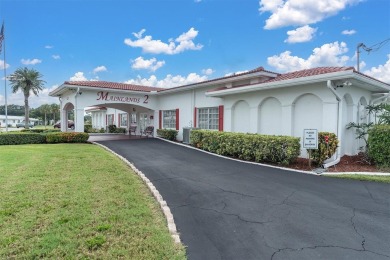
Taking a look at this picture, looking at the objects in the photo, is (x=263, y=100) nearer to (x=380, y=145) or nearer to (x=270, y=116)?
(x=270, y=116)

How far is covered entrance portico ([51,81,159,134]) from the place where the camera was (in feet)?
58.2

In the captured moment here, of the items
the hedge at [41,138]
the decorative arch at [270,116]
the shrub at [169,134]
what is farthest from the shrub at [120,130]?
the decorative arch at [270,116]

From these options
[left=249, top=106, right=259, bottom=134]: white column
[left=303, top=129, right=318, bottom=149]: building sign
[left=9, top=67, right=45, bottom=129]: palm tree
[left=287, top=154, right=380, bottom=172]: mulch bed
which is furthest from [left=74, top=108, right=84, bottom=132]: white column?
[left=9, top=67, right=45, bottom=129]: palm tree

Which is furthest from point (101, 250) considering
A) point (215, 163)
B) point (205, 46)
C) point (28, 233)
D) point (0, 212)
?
point (205, 46)

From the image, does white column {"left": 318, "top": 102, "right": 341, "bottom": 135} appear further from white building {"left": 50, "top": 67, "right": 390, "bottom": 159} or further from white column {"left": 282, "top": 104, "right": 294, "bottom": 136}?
white column {"left": 282, "top": 104, "right": 294, "bottom": 136}

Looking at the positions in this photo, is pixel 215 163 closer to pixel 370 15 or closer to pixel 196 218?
pixel 196 218

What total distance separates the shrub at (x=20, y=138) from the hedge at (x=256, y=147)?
452 inches

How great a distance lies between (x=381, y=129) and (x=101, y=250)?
10.0m

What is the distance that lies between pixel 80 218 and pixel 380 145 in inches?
392

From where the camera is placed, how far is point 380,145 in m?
9.33

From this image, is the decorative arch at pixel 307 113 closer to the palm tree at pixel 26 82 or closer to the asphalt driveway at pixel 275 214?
the asphalt driveway at pixel 275 214

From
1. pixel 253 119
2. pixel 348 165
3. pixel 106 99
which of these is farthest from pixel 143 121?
pixel 348 165

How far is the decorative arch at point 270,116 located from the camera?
12.4m

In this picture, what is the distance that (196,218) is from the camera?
4.65m
